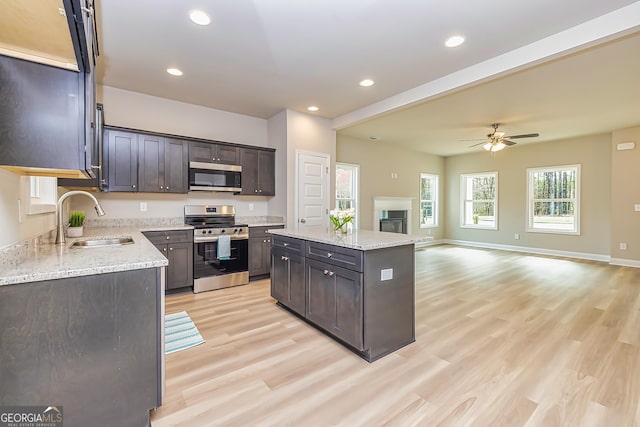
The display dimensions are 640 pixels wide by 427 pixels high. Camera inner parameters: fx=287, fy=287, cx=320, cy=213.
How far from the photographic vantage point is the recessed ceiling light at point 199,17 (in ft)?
7.76

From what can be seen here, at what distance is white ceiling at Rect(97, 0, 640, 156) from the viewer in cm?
233

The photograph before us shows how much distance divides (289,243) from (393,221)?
4.93 meters

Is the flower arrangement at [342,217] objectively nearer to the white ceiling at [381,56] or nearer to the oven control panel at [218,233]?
the white ceiling at [381,56]

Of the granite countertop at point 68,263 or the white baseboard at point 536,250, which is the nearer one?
the granite countertop at point 68,263

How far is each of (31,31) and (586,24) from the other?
3773mm

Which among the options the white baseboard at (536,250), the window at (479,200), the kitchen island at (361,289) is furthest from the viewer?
the window at (479,200)

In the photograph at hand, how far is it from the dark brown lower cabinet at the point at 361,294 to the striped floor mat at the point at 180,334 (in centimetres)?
102

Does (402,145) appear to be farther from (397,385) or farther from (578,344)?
(397,385)

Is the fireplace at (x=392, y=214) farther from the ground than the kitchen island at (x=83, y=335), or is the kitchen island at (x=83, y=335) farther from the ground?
the fireplace at (x=392, y=214)

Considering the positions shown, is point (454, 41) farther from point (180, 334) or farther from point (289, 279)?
point (180, 334)

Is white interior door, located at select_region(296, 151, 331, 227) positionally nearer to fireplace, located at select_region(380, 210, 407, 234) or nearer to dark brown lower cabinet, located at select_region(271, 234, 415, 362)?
dark brown lower cabinet, located at select_region(271, 234, 415, 362)

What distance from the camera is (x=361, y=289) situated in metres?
2.20

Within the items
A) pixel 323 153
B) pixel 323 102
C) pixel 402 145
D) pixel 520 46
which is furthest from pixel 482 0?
pixel 402 145

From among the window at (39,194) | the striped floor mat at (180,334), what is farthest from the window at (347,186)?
the window at (39,194)
